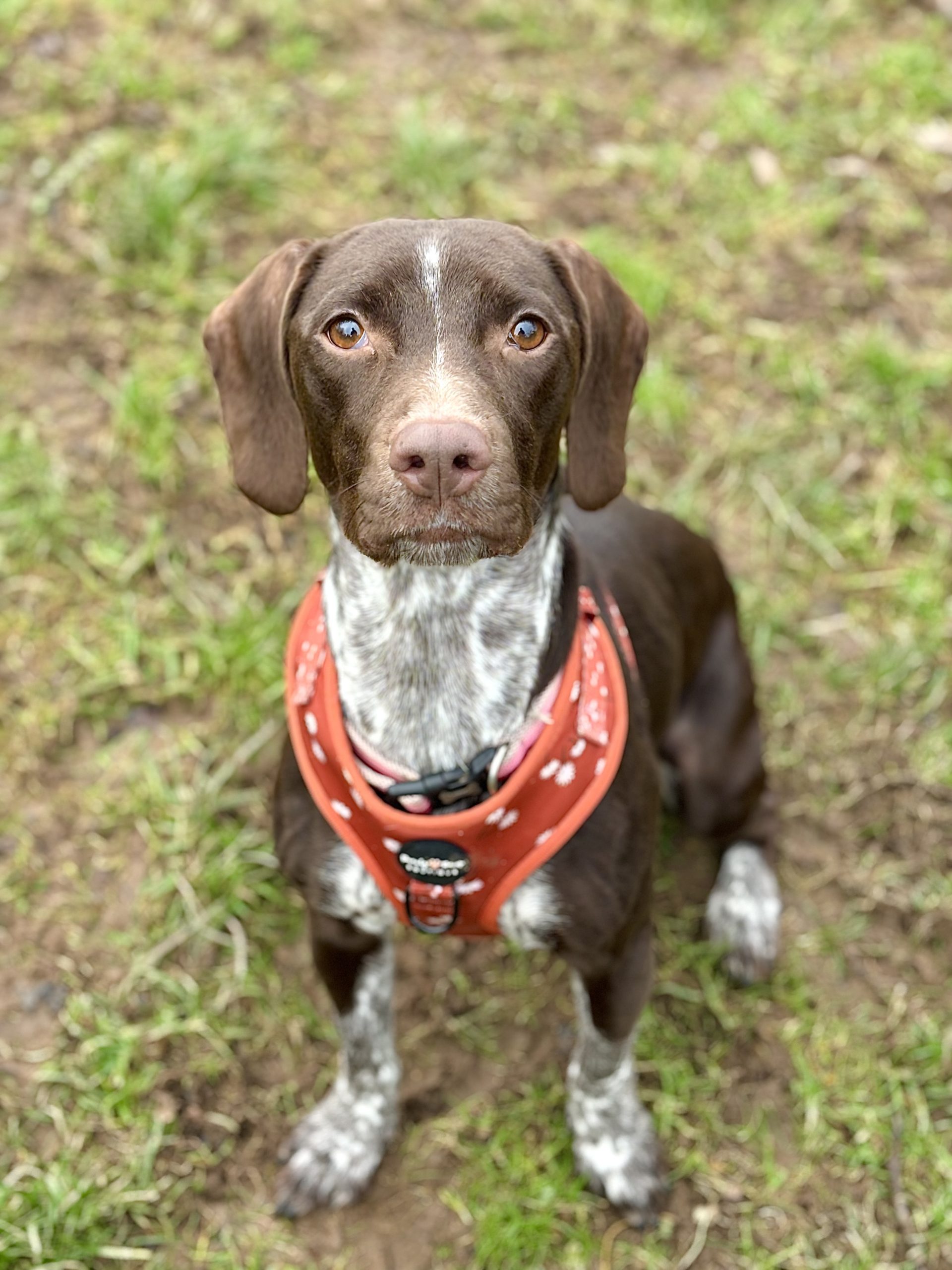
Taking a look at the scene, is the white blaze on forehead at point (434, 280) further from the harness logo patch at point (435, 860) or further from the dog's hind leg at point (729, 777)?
the dog's hind leg at point (729, 777)

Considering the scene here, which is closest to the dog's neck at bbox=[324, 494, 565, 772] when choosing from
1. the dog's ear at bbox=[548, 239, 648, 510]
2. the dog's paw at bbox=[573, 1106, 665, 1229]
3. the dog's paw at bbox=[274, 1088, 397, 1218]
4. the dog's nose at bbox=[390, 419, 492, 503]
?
the dog's ear at bbox=[548, 239, 648, 510]

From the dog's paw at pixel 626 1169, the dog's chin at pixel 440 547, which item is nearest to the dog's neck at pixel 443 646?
the dog's chin at pixel 440 547

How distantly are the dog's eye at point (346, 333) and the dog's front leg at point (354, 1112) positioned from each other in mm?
1663

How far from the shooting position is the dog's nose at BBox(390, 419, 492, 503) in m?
2.65

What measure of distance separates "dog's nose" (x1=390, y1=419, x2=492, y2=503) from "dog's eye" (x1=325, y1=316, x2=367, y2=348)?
1.19 ft

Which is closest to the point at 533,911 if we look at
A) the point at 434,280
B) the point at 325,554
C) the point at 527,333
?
the point at 527,333

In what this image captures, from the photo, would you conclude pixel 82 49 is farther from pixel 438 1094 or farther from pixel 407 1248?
pixel 407 1248

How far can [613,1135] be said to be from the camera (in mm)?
3998

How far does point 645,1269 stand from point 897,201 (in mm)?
4743

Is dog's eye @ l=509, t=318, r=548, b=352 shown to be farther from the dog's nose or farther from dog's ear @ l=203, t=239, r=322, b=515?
dog's ear @ l=203, t=239, r=322, b=515

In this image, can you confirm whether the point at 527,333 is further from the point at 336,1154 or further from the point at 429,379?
the point at 336,1154

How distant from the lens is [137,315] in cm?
577

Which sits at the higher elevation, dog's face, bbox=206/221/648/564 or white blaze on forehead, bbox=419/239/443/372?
white blaze on forehead, bbox=419/239/443/372

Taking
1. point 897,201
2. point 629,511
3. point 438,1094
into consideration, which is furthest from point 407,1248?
point 897,201
